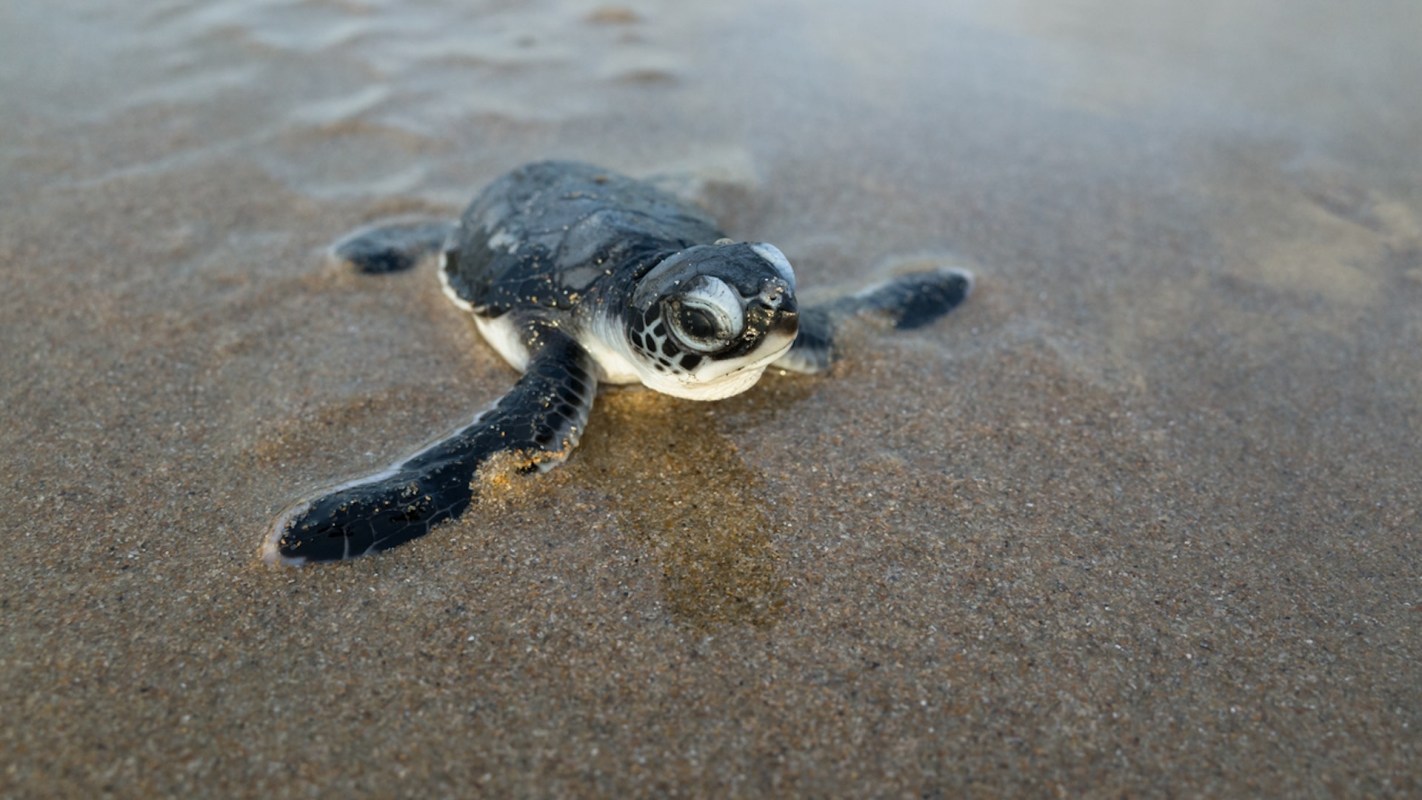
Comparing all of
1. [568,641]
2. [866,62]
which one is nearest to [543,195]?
[568,641]

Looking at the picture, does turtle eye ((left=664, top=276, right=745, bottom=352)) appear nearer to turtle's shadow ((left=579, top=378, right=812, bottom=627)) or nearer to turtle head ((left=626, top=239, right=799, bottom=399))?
turtle head ((left=626, top=239, right=799, bottom=399))

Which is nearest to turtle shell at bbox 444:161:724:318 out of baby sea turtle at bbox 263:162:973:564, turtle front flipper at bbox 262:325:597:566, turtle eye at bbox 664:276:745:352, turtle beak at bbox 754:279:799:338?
baby sea turtle at bbox 263:162:973:564

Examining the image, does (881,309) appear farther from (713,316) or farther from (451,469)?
(451,469)

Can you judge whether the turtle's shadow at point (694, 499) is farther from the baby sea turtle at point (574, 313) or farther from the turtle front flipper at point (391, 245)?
the turtle front flipper at point (391, 245)

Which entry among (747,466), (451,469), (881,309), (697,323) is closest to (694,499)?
(747,466)

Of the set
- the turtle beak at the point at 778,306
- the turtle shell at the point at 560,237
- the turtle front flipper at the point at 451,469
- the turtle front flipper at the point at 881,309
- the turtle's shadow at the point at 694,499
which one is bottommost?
the turtle's shadow at the point at 694,499

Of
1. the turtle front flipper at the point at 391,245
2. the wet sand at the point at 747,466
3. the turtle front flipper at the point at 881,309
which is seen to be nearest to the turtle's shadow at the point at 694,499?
the wet sand at the point at 747,466
